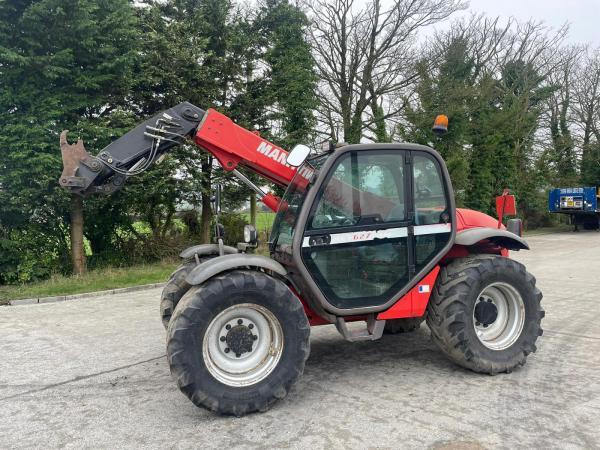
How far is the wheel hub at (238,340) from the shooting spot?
3965 mm

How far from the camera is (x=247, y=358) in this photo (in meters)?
4.01

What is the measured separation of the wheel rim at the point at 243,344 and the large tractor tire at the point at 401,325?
2159 millimetres

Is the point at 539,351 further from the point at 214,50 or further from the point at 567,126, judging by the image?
the point at 567,126

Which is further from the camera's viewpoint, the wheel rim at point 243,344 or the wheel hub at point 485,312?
the wheel hub at point 485,312

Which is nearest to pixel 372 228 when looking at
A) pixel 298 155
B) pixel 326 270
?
pixel 326 270

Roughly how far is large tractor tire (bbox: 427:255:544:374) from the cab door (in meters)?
0.37

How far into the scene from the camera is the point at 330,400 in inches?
161

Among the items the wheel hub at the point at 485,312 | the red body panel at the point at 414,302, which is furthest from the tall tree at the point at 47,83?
the wheel hub at the point at 485,312

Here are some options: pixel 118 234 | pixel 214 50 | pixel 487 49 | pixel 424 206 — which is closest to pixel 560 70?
pixel 487 49

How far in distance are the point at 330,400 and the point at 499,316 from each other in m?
2.01

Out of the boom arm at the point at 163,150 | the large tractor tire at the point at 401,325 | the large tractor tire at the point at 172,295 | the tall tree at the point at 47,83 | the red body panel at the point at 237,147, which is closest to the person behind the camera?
the boom arm at the point at 163,150

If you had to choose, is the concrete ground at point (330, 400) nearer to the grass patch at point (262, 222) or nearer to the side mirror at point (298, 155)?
the side mirror at point (298, 155)

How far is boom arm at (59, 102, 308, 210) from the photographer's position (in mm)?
4652

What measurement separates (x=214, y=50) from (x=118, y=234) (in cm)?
631
